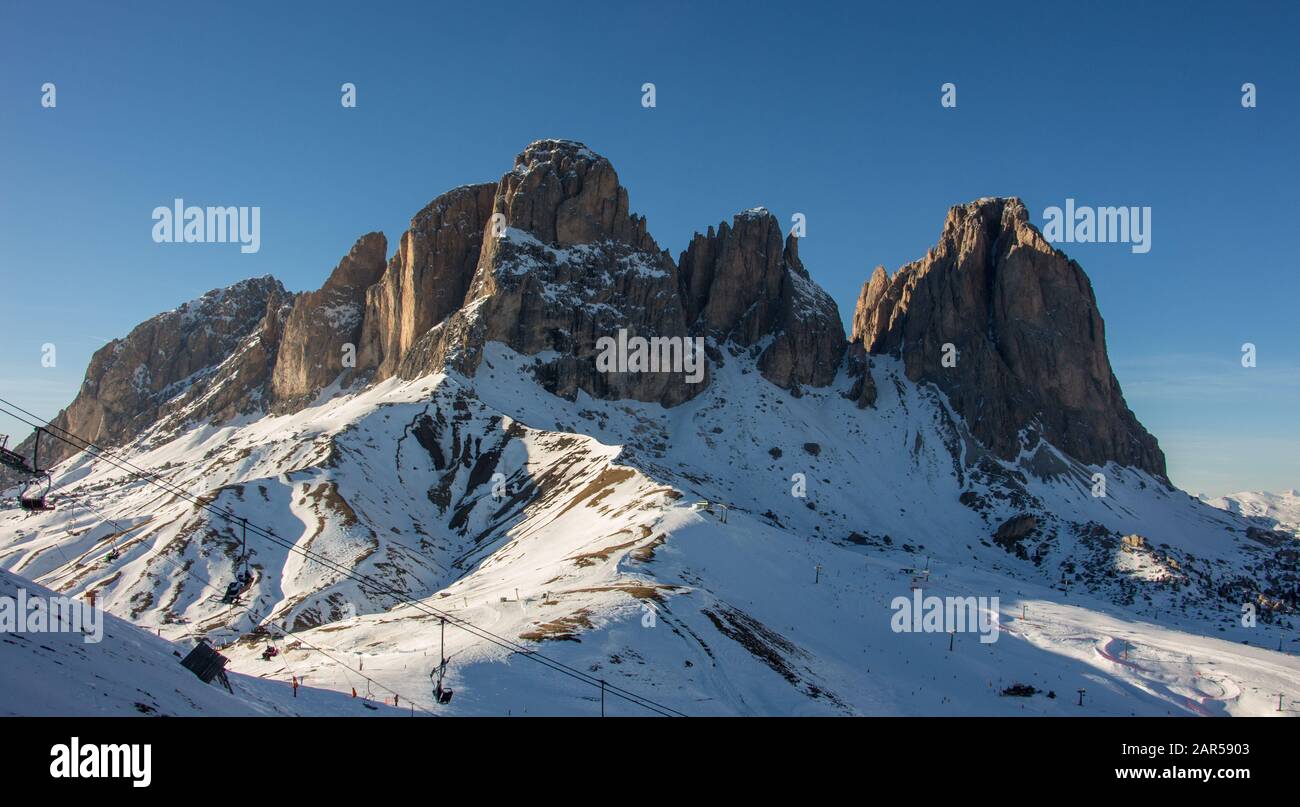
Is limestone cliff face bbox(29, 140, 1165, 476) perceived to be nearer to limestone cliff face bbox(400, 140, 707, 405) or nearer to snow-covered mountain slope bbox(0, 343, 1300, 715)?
limestone cliff face bbox(400, 140, 707, 405)

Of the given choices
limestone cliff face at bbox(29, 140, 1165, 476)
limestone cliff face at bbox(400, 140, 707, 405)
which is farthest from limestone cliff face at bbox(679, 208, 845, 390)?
limestone cliff face at bbox(400, 140, 707, 405)

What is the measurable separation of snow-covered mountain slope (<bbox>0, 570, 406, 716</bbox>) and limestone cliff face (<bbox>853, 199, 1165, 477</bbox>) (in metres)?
163

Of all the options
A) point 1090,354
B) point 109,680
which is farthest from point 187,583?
point 1090,354

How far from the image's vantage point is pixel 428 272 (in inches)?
6924

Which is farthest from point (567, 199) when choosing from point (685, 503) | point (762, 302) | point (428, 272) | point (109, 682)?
point (109, 682)

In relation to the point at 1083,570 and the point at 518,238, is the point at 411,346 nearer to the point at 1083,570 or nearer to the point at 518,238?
the point at 518,238

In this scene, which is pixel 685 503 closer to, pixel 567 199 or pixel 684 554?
pixel 684 554

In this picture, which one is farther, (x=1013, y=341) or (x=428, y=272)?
(x=1013, y=341)

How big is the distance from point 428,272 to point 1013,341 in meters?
136

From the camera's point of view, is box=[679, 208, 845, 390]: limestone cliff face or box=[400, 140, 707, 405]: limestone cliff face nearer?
box=[400, 140, 707, 405]: limestone cliff face

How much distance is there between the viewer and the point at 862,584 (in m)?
74.8

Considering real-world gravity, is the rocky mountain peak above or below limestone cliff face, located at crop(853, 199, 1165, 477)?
above

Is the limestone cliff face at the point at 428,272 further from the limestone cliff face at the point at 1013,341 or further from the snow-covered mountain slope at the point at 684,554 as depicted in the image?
the limestone cliff face at the point at 1013,341

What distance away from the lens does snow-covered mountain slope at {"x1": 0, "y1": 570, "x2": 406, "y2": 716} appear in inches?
648
